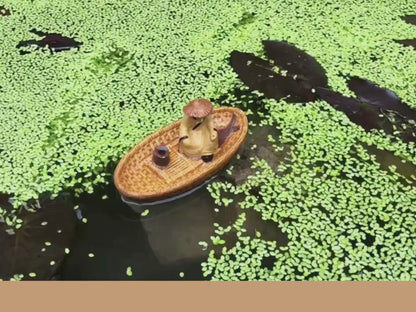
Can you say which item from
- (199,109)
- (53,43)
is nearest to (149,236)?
(199,109)

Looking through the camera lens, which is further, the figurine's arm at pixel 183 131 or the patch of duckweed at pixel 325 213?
the figurine's arm at pixel 183 131

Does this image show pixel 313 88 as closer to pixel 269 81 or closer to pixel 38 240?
pixel 269 81

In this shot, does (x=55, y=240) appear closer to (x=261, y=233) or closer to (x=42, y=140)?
(x=42, y=140)

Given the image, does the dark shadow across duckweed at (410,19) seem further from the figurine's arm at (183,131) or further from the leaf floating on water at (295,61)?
the figurine's arm at (183,131)

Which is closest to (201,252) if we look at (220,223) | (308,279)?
(220,223)

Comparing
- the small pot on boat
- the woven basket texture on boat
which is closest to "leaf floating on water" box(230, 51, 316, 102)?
the woven basket texture on boat

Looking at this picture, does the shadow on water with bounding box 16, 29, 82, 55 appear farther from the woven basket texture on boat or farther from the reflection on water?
the reflection on water

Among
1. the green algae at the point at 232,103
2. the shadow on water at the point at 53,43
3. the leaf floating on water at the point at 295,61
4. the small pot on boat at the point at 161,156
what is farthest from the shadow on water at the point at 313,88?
the shadow on water at the point at 53,43
